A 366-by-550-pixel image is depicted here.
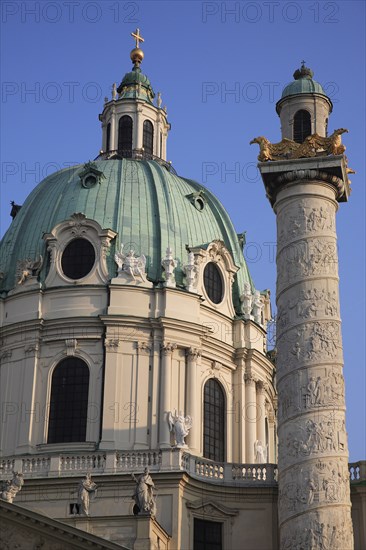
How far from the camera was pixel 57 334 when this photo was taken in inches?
1870

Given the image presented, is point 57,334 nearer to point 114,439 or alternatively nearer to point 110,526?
point 114,439

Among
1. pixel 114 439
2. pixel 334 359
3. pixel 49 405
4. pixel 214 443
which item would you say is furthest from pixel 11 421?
pixel 334 359

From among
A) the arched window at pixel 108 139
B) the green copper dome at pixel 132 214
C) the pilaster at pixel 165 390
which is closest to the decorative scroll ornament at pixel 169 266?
the green copper dome at pixel 132 214

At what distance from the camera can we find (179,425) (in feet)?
147

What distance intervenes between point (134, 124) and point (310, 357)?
84.5 feet

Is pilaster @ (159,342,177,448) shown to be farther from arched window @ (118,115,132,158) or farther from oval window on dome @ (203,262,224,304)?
arched window @ (118,115,132,158)

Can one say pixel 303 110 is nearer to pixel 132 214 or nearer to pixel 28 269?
pixel 132 214

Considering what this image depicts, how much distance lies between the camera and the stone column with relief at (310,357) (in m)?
31.9

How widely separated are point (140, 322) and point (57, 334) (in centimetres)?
347

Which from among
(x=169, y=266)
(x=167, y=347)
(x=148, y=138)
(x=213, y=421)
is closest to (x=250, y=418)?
(x=213, y=421)

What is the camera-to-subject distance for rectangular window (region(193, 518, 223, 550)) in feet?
136

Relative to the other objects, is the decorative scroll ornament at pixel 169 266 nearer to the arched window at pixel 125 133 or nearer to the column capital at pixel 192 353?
the column capital at pixel 192 353

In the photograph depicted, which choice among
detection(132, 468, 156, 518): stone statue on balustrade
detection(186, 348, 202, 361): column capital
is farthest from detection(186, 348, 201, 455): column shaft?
detection(132, 468, 156, 518): stone statue on balustrade

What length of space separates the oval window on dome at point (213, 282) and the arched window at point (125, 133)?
894cm
